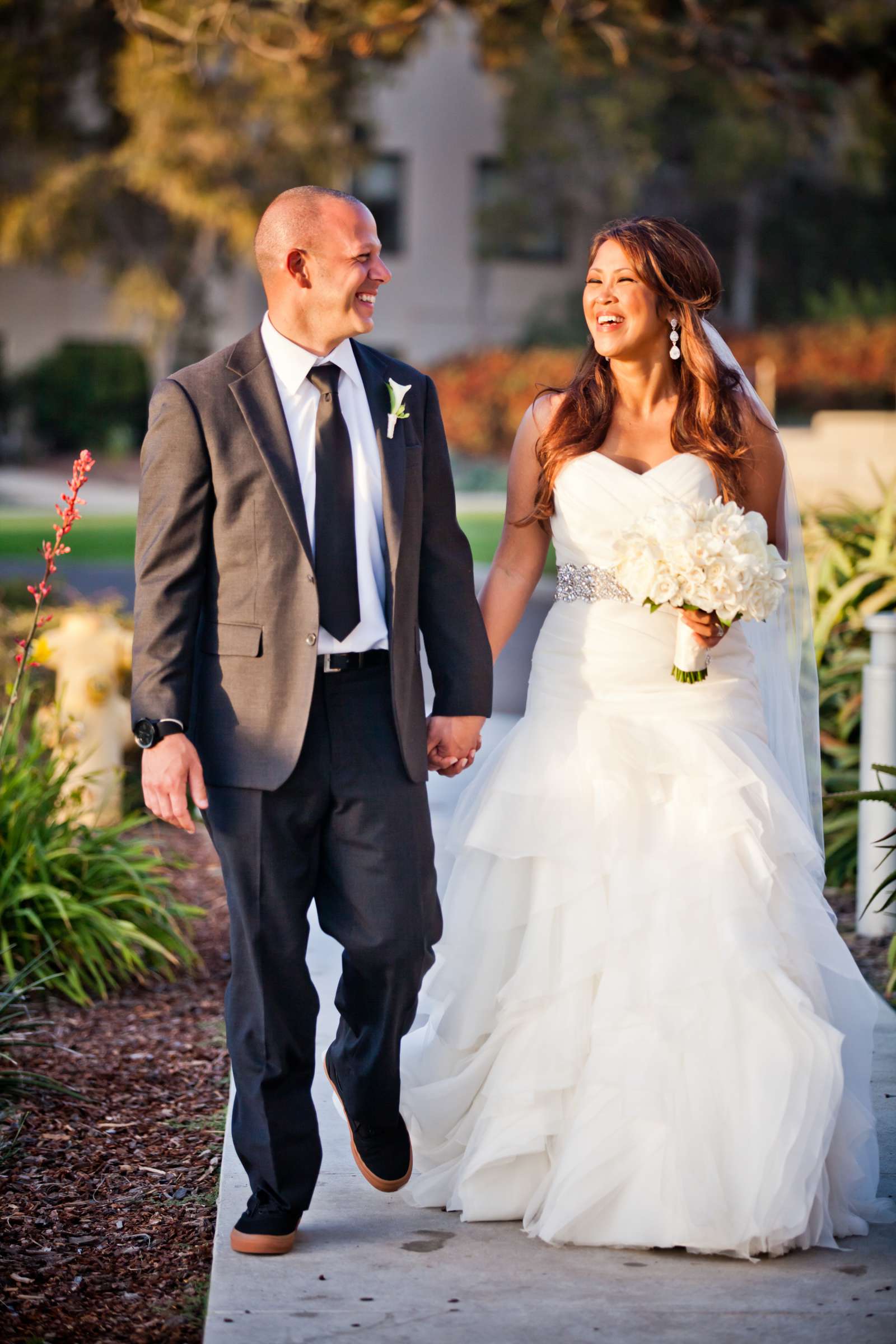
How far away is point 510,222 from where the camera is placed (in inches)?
1254

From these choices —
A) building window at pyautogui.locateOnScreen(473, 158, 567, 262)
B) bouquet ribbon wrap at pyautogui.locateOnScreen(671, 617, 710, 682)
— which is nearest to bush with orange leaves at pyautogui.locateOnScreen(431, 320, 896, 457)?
building window at pyautogui.locateOnScreen(473, 158, 567, 262)

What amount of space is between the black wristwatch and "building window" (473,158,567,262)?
2979cm

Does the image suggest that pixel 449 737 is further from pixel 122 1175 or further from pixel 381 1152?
pixel 122 1175

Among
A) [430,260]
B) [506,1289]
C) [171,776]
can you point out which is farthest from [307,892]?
[430,260]

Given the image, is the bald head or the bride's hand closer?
the bald head

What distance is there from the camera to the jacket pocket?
3.40 m

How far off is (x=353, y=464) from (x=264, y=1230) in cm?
171

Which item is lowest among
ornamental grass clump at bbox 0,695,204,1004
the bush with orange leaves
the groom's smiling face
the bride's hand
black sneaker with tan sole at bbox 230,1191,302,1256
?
black sneaker with tan sole at bbox 230,1191,302,1256

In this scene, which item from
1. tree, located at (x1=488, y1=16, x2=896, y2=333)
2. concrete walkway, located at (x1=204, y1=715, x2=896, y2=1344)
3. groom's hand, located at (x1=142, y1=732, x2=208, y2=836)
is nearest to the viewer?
concrete walkway, located at (x1=204, y1=715, x2=896, y2=1344)

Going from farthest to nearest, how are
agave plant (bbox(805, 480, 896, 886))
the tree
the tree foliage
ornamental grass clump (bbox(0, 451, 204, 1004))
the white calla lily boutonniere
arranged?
the tree < the tree foliage < agave plant (bbox(805, 480, 896, 886)) < ornamental grass clump (bbox(0, 451, 204, 1004)) < the white calla lily boutonniere

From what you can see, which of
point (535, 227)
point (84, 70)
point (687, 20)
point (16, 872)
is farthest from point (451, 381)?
point (16, 872)

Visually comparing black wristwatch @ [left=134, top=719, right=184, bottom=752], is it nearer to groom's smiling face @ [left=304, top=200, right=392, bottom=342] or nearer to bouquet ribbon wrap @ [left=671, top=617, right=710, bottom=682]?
groom's smiling face @ [left=304, top=200, right=392, bottom=342]

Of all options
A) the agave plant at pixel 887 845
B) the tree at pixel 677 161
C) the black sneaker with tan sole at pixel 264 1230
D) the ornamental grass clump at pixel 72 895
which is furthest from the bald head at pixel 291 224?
the tree at pixel 677 161

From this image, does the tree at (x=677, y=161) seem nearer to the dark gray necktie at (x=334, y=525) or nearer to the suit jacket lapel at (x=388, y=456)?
the suit jacket lapel at (x=388, y=456)
